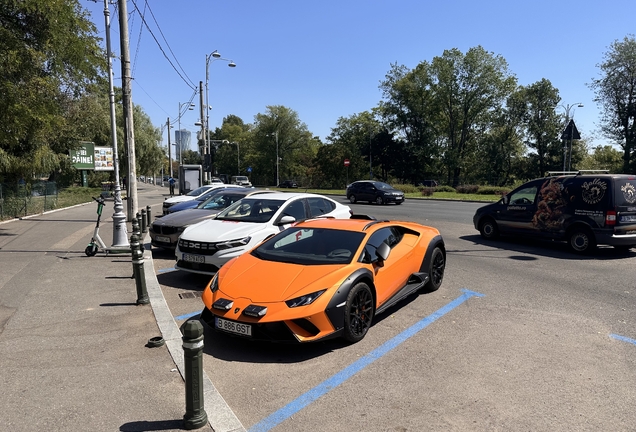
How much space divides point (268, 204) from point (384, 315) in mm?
3859

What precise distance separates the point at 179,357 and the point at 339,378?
1.65m

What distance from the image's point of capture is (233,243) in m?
7.57

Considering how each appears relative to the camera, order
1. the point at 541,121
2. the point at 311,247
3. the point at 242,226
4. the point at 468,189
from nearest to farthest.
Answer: the point at 311,247
the point at 242,226
the point at 468,189
the point at 541,121

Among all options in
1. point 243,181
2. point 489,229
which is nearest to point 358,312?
point 489,229

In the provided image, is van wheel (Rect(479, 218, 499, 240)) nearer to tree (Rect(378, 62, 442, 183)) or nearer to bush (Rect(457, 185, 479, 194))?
bush (Rect(457, 185, 479, 194))

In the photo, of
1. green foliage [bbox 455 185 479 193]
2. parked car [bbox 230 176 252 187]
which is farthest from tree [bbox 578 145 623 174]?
parked car [bbox 230 176 252 187]

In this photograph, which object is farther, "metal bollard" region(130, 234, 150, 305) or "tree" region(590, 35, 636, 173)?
"tree" region(590, 35, 636, 173)

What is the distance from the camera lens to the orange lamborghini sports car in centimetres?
450

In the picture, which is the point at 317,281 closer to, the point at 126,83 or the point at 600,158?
the point at 126,83

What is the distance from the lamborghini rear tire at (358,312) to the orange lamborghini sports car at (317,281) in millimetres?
11

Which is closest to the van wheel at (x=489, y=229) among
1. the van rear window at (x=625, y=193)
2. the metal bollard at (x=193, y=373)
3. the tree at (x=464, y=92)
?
the van rear window at (x=625, y=193)

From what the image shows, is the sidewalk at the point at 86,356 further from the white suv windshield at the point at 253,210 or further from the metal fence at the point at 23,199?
the metal fence at the point at 23,199

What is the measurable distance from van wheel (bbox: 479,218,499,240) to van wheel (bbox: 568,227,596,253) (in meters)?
2.22

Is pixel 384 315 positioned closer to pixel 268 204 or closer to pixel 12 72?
pixel 268 204
